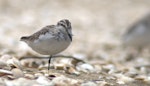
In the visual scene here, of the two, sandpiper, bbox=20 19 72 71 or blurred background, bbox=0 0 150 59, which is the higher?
blurred background, bbox=0 0 150 59

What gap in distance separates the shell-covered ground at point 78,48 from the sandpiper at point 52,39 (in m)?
0.22

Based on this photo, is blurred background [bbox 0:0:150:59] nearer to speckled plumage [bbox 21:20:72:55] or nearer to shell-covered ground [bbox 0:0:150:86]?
shell-covered ground [bbox 0:0:150:86]

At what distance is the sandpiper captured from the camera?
4.75 meters

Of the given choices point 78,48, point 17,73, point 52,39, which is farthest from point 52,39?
point 78,48

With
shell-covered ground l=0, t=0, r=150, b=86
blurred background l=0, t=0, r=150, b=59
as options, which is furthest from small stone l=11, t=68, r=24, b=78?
blurred background l=0, t=0, r=150, b=59

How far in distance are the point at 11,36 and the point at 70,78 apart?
21.5 feet

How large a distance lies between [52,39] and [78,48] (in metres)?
5.78

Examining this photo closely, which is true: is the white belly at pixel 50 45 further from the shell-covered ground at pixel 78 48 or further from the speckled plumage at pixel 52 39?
the shell-covered ground at pixel 78 48

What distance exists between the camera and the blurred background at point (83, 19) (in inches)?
432

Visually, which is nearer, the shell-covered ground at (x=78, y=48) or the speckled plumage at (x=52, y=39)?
the speckled plumage at (x=52, y=39)

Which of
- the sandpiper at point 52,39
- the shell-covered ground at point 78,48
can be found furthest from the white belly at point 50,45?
the shell-covered ground at point 78,48

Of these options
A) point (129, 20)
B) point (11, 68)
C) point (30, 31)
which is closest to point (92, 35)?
point (30, 31)

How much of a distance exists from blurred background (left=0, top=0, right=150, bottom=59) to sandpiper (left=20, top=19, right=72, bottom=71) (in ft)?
15.1

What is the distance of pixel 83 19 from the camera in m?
13.9
